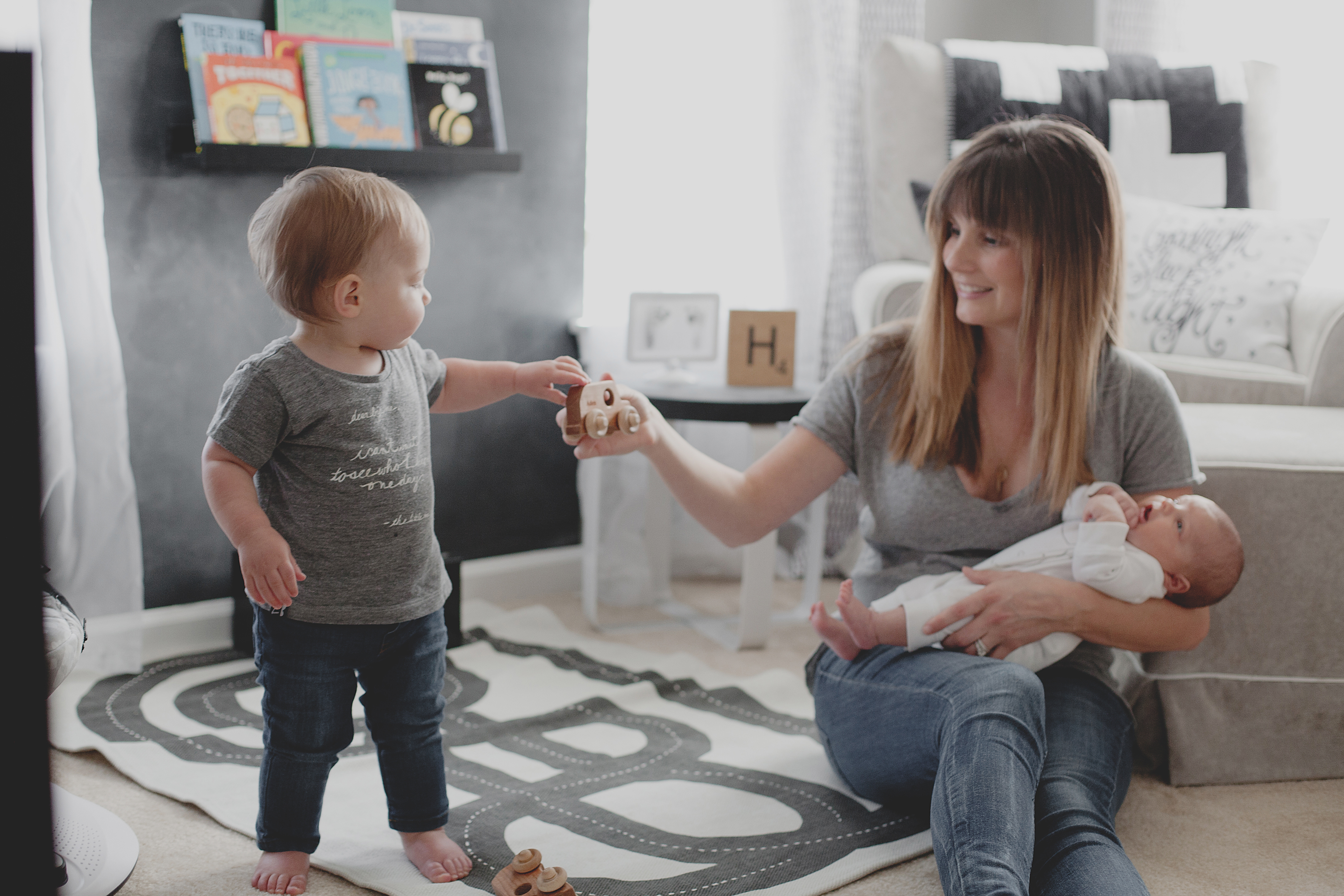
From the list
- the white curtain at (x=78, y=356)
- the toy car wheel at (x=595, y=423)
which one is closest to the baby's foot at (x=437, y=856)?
the toy car wheel at (x=595, y=423)

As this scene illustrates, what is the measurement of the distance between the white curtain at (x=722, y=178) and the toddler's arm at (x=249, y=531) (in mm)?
1260

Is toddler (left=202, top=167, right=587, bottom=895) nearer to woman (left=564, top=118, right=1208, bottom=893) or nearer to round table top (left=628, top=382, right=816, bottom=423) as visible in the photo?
woman (left=564, top=118, right=1208, bottom=893)

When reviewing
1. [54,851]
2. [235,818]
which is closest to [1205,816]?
[235,818]

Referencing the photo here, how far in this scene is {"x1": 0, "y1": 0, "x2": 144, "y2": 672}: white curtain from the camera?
1650mm

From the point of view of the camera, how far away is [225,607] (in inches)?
80.5

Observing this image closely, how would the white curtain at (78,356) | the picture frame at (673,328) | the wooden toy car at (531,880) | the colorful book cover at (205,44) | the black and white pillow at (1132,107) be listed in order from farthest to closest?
the black and white pillow at (1132,107), the picture frame at (673,328), the colorful book cover at (205,44), the white curtain at (78,356), the wooden toy car at (531,880)

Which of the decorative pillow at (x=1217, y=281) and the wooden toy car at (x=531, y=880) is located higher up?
the decorative pillow at (x=1217, y=281)

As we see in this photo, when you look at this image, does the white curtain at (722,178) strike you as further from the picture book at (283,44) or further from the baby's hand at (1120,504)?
the baby's hand at (1120,504)

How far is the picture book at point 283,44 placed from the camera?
6.20ft

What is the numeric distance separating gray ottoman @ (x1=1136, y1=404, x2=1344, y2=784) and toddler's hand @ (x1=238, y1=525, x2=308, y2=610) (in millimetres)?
1133

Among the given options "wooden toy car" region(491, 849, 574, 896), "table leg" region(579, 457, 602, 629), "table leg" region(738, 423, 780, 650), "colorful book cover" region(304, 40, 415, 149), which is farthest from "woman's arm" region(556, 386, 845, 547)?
"colorful book cover" region(304, 40, 415, 149)

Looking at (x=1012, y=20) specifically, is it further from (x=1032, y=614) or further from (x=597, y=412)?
(x=597, y=412)

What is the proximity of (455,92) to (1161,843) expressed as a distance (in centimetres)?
165

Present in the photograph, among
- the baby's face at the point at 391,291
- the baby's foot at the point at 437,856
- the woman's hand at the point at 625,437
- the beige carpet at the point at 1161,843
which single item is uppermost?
the baby's face at the point at 391,291
